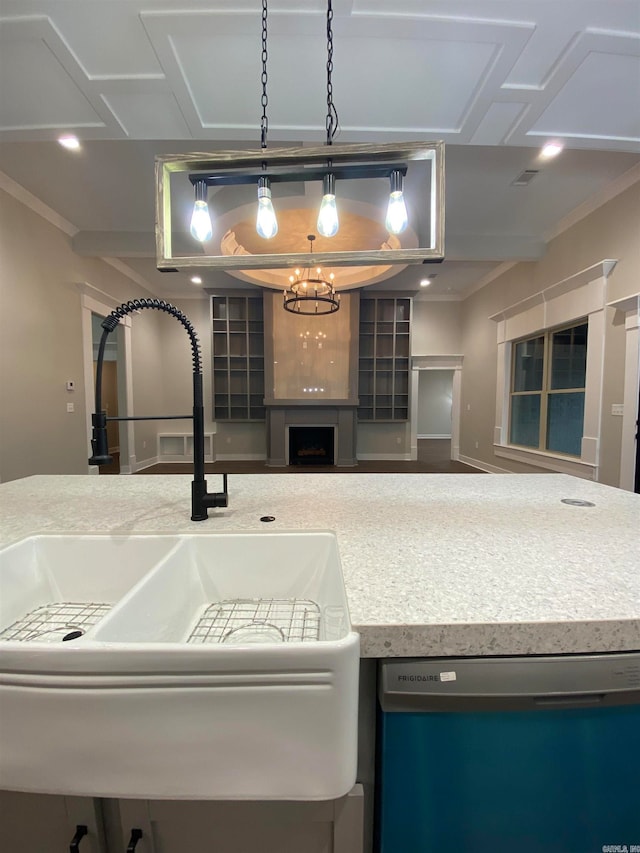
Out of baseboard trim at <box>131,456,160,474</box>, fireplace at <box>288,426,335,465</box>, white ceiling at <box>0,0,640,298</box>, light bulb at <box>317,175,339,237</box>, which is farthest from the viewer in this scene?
fireplace at <box>288,426,335,465</box>

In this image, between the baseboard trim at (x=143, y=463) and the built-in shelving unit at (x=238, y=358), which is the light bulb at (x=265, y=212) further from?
the built-in shelving unit at (x=238, y=358)

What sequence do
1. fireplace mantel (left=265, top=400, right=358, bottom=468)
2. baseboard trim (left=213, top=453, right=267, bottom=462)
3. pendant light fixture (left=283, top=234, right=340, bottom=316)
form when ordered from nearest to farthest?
pendant light fixture (left=283, top=234, right=340, bottom=316) → fireplace mantel (left=265, top=400, right=358, bottom=468) → baseboard trim (left=213, top=453, right=267, bottom=462)

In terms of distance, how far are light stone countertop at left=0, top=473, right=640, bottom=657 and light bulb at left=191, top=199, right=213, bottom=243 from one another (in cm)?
86

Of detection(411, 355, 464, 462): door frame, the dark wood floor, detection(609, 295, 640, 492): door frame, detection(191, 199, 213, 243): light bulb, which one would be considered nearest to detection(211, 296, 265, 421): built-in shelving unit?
the dark wood floor

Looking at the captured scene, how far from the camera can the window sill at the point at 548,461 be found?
3.56m

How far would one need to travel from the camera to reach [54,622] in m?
0.78

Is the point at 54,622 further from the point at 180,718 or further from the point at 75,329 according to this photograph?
the point at 75,329

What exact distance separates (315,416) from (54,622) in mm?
5503

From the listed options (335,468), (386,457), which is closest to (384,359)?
(386,457)

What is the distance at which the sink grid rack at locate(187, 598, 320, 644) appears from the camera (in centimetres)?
71

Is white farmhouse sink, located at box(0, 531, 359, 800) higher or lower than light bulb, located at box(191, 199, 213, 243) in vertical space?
lower

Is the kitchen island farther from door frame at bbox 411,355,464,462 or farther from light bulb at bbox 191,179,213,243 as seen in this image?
door frame at bbox 411,355,464,462

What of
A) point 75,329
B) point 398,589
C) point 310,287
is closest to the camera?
point 398,589

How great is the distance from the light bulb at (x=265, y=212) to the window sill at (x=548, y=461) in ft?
11.9
